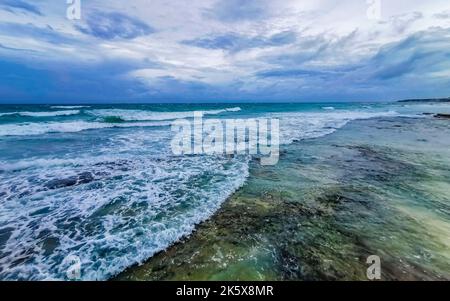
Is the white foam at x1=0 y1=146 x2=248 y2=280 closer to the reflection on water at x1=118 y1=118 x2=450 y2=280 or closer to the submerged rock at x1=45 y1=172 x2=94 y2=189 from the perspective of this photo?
the submerged rock at x1=45 y1=172 x2=94 y2=189

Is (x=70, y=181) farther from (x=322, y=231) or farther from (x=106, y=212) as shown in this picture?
(x=322, y=231)

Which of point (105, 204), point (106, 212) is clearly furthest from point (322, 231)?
point (105, 204)

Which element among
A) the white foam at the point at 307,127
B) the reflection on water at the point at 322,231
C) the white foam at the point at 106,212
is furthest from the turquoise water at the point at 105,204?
the white foam at the point at 307,127

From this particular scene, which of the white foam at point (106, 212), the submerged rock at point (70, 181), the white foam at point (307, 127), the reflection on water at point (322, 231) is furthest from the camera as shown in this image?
the white foam at point (307, 127)

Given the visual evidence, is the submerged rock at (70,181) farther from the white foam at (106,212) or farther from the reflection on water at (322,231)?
the reflection on water at (322,231)

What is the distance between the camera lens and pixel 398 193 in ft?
20.9

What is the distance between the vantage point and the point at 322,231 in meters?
4.60

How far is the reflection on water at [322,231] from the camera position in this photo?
360 centimetres

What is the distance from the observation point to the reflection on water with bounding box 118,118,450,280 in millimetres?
3602

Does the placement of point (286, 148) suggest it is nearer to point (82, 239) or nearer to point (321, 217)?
point (321, 217)

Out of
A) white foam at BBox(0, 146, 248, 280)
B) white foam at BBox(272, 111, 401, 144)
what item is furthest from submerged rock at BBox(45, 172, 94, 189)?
white foam at BBox(272, 111, 401, 144)

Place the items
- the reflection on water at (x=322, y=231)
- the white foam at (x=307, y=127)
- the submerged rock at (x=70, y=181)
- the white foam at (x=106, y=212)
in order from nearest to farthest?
the reflection on water at (x=322, y=231), the white foam at (x=106, y=212), the submerged rock at (x=70, y=181), the white foam at (x=307, y=127)

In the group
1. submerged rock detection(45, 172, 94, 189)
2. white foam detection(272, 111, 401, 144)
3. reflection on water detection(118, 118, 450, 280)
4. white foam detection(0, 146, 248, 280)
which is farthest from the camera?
white foam detection(272, 111, 401, 144)

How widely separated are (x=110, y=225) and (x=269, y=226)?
119 inches
